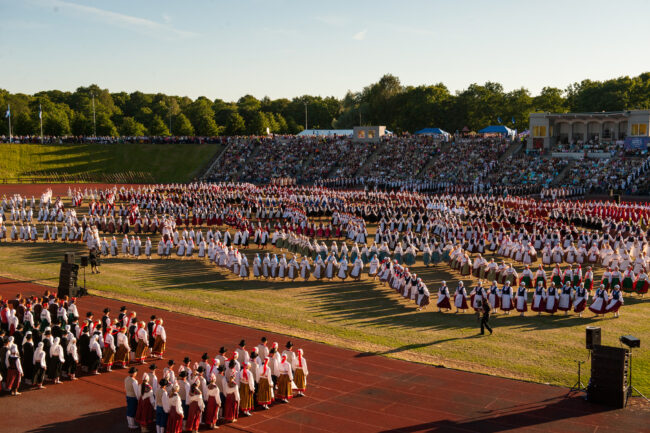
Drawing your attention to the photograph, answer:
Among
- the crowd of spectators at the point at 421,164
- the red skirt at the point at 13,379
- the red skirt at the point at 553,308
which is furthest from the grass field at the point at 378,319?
the crowd of spectators at the point at 421,164

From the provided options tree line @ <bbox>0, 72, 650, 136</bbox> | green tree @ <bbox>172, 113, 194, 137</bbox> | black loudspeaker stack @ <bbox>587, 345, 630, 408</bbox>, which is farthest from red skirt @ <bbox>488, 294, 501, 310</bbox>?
green tree @ <bbox>172, 113, 194, 137</bbox>

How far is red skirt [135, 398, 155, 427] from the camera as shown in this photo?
11.6 metres

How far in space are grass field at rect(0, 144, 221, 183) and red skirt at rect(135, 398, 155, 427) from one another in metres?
62.8

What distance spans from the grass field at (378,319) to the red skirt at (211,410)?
5365 millimetres

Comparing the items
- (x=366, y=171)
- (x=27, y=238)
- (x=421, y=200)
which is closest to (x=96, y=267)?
(x=27, y=238)

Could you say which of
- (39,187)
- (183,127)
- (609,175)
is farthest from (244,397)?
(183,127)

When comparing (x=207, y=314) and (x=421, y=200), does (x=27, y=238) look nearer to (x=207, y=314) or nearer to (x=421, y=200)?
(x=207, y=314)

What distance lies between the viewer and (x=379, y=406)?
1258cm

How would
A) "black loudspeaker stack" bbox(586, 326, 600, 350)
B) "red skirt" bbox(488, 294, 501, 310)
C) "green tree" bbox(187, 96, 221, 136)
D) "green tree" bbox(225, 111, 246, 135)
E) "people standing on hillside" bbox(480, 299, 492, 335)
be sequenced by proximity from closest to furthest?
"black loudspeaker stack" bbox(586, 326, 600, 350)
"people standing on hillside" bbox(480, 299, 492, 335)
"red skirt" bbox(488, 294, 501, 310)
"green tree" bbox(187, 96, 221, 136)
"green tree" bbox(225, 111, 246, 135)

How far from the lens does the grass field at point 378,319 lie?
612 inches

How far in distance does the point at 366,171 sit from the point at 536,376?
52638 mm

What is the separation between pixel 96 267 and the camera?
27.3 meters

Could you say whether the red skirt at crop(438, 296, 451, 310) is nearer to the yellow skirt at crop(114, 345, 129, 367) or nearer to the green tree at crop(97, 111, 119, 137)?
the yellow skirt at crop(114, 345, 129, 367)

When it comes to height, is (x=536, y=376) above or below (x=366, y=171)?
below
